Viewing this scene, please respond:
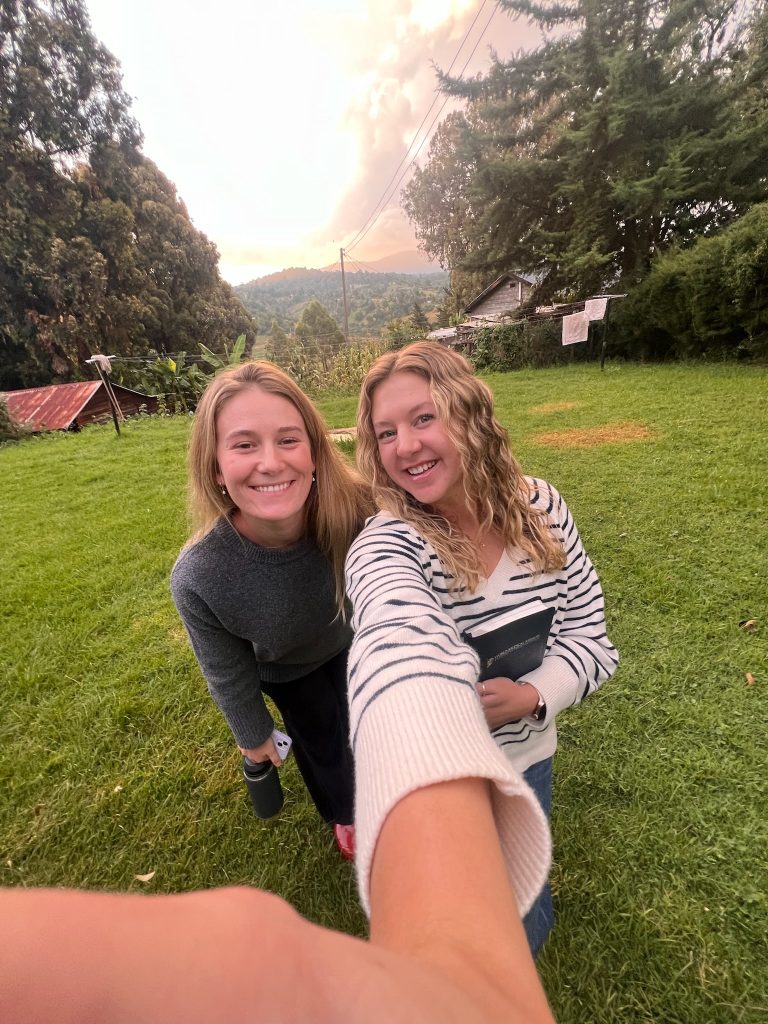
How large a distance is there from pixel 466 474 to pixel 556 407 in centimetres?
810

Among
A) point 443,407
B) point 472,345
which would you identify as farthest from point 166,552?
point 472,345

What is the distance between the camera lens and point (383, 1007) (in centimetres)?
30

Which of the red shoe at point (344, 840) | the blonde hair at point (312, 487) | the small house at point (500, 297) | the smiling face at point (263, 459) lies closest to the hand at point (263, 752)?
Result: the red shoe at point (344, 840)

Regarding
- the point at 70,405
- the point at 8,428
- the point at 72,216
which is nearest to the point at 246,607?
the point at 8,428

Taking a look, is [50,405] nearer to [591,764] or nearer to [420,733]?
[591,764]

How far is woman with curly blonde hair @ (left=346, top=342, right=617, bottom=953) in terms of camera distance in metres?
1.06

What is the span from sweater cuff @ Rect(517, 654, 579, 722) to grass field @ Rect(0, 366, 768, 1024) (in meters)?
1.04

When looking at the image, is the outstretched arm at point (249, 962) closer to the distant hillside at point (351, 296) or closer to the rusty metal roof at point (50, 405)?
the rusty metal roof at point (50, 405)

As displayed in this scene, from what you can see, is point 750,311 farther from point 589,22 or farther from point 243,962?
point 243,962

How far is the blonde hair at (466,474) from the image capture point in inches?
45.1

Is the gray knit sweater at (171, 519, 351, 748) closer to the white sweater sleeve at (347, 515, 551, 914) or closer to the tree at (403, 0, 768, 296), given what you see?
the white sweater sleeve at (347, 515, 551, 914)

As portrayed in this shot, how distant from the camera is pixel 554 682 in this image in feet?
3.60

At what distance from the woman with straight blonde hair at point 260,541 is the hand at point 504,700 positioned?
617 millimetres

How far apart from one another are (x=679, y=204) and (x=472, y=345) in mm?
7113
